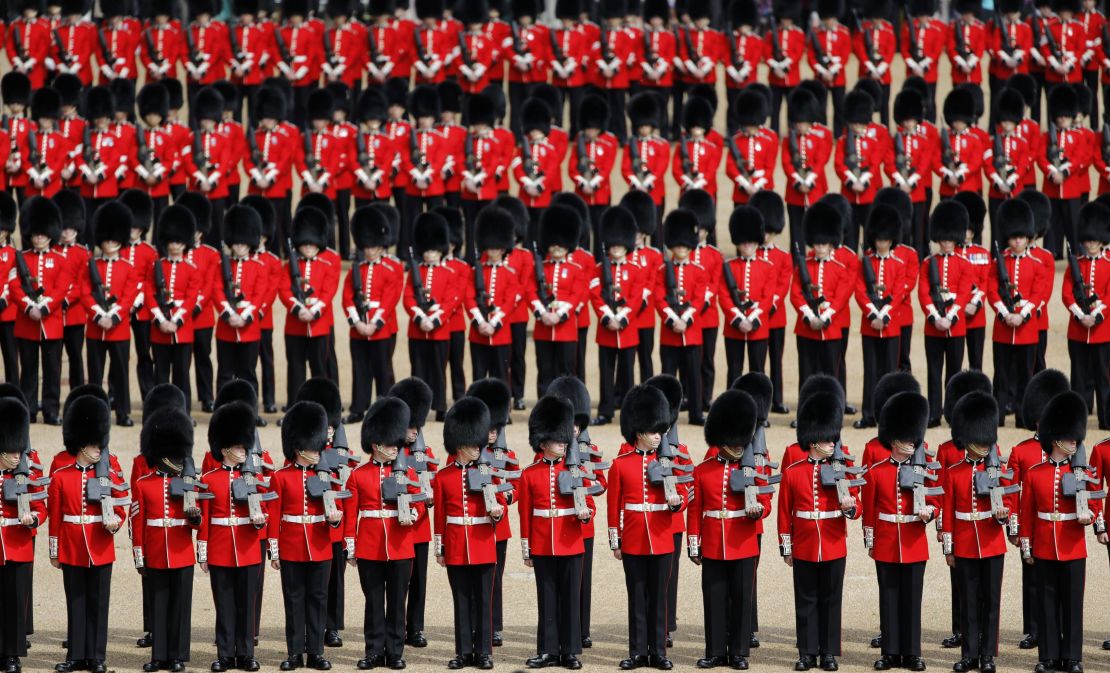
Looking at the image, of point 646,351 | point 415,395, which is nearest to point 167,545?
point 415,395

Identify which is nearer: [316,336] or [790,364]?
[316,336]

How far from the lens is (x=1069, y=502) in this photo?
9.23 m

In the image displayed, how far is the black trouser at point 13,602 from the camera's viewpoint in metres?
9.33

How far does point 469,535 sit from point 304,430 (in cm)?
84

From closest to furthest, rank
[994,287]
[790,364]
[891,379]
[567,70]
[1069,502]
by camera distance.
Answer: [1069,502]
[891,379]
[994,287]
[790,364]
[567,70]

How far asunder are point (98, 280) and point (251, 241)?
3.12 ft

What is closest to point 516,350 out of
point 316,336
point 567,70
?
point 316,336

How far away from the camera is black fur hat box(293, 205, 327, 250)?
531 inches

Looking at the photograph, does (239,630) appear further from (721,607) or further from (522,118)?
(522,118)

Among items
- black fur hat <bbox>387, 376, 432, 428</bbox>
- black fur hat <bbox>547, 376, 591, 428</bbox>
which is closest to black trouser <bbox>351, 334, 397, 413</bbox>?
black fur hat <bbox>387, 376, 432, 428</bbox>

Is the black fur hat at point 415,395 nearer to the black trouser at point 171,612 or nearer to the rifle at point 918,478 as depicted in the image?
the black trouser at point 171,612

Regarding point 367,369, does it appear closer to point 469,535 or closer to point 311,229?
point 311,229

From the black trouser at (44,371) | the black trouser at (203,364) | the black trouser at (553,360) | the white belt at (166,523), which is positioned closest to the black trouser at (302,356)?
the black trouser at (203,364)

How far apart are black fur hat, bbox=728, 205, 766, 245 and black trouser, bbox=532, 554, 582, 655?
448cm
